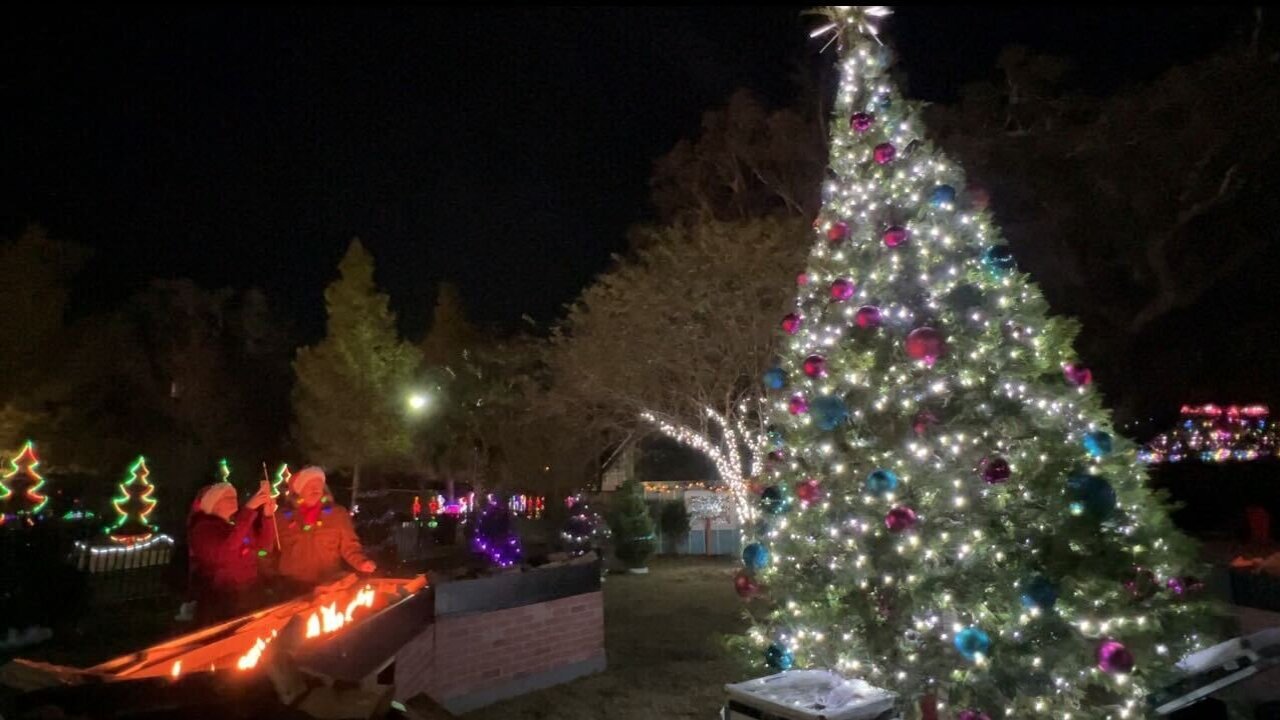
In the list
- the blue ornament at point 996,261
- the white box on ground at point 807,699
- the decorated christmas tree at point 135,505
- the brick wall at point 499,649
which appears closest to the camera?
the white box on ground at point 807,699

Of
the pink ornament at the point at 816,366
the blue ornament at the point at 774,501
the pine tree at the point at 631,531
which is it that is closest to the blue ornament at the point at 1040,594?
the blue ornament at the point at 774,501

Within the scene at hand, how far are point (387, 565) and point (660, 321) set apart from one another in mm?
5423

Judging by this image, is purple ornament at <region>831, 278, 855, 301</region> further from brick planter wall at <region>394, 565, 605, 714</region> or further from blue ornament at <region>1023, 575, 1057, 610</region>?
brick planter wall at <region>394, 565, 605, 714</region>

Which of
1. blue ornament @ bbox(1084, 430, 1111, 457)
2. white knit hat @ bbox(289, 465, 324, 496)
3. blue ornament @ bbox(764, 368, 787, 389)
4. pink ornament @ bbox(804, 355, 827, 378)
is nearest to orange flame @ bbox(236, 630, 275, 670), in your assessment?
white knit hat @ bbox(289, 465, 324, 496)

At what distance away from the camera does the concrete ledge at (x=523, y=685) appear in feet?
20.2

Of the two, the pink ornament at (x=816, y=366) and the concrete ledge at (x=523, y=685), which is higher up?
the pink ornament at (x=816, y=366)

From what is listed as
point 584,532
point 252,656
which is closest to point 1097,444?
point 252,656

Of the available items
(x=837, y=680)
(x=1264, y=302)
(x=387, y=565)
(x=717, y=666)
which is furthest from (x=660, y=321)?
(x=1264, y=302)

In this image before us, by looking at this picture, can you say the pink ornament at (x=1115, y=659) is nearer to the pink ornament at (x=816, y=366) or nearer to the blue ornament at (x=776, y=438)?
the pink ornament at (x=816, y=366)

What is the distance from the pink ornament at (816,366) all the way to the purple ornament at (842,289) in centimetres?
41

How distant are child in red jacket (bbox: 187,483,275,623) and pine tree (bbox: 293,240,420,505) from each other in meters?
14.6

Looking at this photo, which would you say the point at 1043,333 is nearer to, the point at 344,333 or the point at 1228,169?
the point at 1228,169

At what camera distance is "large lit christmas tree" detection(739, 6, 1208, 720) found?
4738 mm

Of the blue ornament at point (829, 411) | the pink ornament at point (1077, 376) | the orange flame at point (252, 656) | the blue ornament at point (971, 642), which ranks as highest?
the pink ornament at point (1077, 376)
